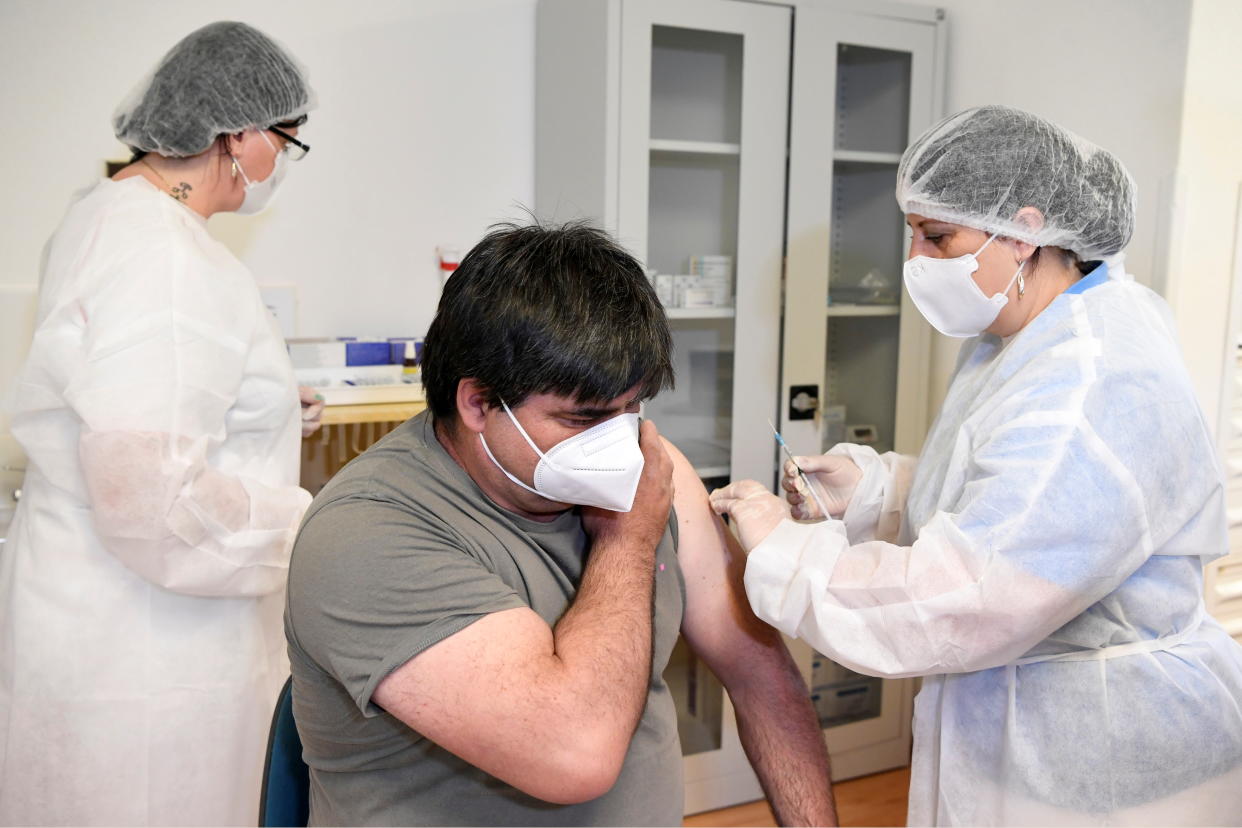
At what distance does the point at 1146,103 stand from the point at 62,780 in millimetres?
2253

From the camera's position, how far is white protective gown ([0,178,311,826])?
1.45 metres

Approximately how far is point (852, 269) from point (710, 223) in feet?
1.53

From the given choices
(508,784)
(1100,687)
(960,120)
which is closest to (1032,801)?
(1100,687)

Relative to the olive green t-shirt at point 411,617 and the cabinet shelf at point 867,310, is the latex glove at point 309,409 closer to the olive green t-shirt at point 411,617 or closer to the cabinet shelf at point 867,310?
the olive green t-shirt at point 411,617

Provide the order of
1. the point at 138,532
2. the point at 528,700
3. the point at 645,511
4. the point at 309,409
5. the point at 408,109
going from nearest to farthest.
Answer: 1. the point at 528,700
2. the point at 645,511
3. the point at 138,532
4. the point at 309,409
5. the point at 408,109

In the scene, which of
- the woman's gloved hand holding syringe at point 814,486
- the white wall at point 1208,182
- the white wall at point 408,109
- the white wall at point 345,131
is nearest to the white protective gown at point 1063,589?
the woman's gloved hand holding syringe at point 814,486

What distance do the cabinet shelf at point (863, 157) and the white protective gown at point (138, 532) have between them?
1.48 metres

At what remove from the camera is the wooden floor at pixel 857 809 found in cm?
253

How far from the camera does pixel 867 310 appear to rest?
8.43ft

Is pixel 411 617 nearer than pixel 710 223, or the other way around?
pixel 411 617

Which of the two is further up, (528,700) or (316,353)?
(316,353)

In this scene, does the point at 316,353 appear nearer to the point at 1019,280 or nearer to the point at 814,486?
the point at 814,486

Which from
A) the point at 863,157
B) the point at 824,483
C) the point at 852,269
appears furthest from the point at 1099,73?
the point at 824,483

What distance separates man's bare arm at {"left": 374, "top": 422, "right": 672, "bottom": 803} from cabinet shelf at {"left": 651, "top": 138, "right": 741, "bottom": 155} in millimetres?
1498
